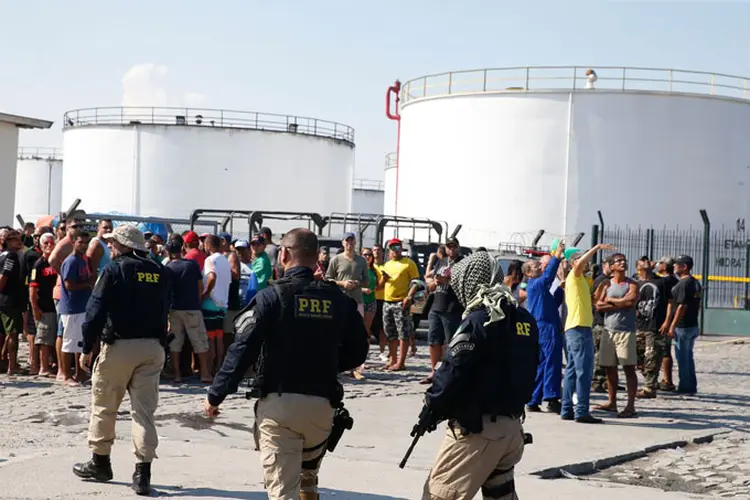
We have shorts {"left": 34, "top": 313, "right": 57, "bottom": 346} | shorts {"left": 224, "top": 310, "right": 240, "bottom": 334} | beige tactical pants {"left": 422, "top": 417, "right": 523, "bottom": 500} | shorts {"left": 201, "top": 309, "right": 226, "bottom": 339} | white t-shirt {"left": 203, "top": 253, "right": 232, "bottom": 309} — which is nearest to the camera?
beige tactical pants {"left": 422, "top": 417, "right": 523, "bottom": 500}

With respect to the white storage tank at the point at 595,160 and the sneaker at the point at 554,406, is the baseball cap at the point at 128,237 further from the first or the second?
the white storage tank at the point at 595,160

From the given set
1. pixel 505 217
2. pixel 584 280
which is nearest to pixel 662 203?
pixel 505 217

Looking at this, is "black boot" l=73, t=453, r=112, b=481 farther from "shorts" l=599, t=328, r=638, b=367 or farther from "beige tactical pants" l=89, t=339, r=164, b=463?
"shorts" l=599, t=328, r=638, b=367

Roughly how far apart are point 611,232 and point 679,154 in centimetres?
342

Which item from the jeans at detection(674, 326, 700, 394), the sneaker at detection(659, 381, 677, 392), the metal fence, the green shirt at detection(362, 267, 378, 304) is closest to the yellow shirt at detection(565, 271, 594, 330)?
the jeans at detection(674, 326, 700, 394)

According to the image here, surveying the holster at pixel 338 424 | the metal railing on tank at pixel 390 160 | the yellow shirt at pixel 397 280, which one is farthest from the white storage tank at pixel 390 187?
the holster at pixel 338 424

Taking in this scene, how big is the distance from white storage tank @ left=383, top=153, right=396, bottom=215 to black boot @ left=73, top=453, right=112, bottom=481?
28.9m

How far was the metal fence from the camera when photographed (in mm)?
24484

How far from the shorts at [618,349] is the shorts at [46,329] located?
250 inches

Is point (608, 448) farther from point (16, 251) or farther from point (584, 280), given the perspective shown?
point (16, 251)

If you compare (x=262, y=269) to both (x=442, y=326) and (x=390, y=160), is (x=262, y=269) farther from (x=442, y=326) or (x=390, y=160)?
(x=390, y=160)

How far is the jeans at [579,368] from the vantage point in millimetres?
10383

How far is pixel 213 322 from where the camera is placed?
12.8 meters

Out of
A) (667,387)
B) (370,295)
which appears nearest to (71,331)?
(370,295)
